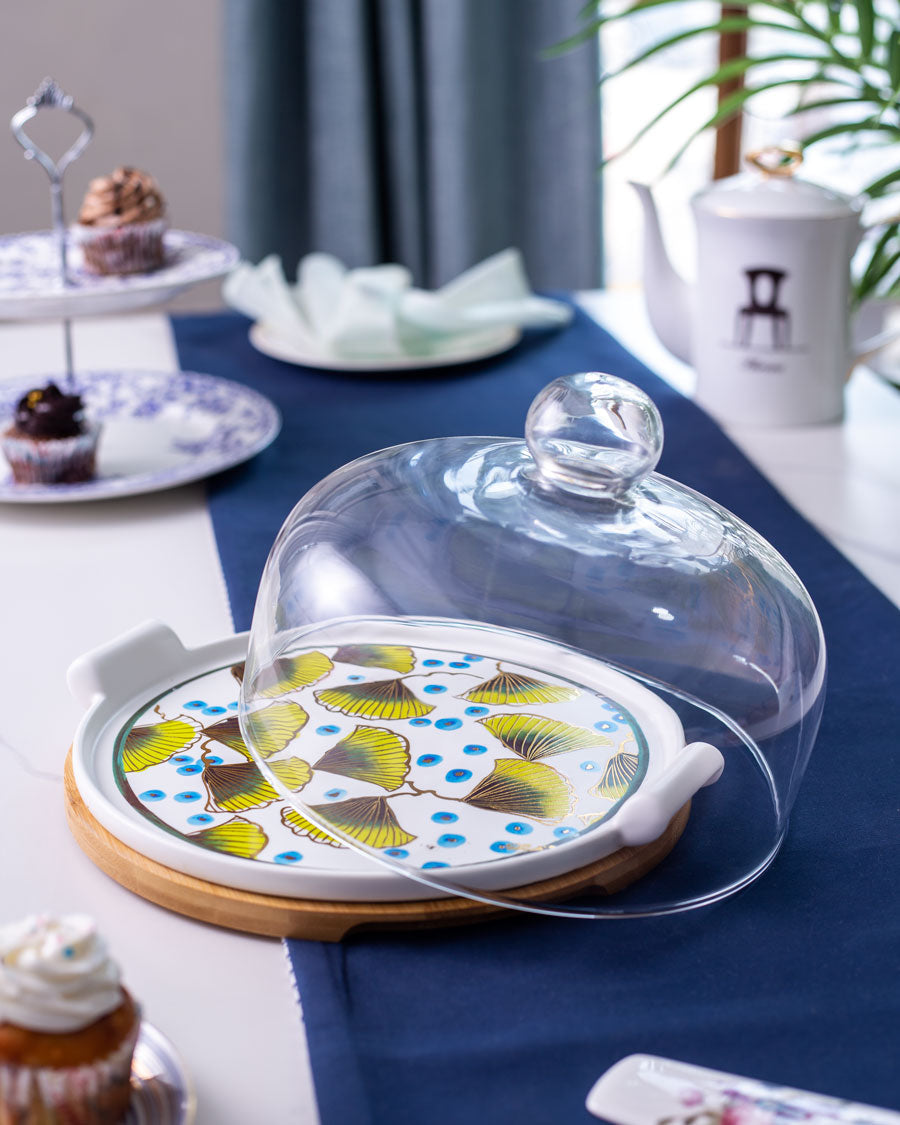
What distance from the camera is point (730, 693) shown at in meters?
0.59

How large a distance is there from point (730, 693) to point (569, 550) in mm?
96

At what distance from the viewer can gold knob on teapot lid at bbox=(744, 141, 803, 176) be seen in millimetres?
1156

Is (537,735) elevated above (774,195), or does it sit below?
below

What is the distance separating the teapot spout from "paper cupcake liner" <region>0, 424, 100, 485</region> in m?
A: 0.54

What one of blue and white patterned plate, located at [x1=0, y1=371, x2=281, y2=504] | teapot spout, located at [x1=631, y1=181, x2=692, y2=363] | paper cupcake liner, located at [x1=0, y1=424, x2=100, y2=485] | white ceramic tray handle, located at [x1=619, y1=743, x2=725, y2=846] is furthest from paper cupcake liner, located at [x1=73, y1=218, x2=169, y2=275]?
white ceramic tray handle, located at [x1=619, y1=743, x2=725, y2=846]

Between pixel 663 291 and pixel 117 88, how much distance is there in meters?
1.79

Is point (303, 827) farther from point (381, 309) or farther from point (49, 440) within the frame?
point (381, 309)

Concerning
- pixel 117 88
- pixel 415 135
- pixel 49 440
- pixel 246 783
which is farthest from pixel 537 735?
pixel 117 88

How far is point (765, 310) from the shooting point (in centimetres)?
118

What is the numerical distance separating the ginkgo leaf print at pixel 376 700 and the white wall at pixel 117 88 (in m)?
2.31

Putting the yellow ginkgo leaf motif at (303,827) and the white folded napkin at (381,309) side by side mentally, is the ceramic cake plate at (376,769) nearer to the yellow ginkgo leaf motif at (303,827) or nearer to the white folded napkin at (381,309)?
the yellow ginkgo leaf motif at (303,827)

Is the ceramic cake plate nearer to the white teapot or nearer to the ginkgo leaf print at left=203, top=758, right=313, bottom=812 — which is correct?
the ginkgo leaf print at left=203, top=758, right=313, bottom=812

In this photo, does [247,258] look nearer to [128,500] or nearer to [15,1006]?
[128,500]

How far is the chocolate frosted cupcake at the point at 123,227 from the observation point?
121 cm
